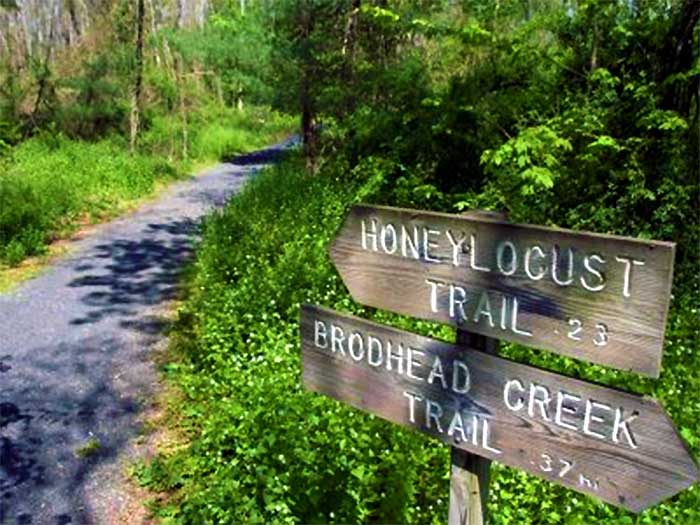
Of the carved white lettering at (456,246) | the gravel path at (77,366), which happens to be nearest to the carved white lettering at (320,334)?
the carved white lettering at (456,246)

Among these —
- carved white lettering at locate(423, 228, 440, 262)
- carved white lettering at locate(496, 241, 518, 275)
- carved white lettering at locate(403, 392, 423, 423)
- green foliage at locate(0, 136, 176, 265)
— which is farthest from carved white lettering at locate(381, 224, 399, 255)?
green foliage at locate(0, 136, 176, 265)

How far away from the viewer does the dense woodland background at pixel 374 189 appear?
3619 mm

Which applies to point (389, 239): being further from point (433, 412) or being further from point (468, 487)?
point (468, 487)

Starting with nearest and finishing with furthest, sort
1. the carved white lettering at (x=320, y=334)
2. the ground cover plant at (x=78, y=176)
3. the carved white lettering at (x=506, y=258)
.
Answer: the carved white lettering at (x=506, y=258) < the carved white lettering at (x=320, y=334) < the ground cover plant at (x=78, y=176)

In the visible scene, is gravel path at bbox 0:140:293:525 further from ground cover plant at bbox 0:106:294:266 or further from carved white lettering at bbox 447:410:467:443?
carved white lettering at bbox 447:410:467:443

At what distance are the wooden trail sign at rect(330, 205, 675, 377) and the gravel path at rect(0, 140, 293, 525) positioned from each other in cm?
305

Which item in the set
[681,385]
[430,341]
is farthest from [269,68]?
[430,341]

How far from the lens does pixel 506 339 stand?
1911mm

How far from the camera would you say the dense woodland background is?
3619mm

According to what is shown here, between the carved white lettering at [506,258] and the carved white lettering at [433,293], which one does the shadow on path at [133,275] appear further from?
the carved white lettering at [506,258]

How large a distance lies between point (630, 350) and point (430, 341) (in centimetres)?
63

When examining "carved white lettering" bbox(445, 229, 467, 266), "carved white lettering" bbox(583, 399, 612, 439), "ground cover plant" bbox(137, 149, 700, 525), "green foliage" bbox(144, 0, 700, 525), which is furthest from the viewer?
"green foliage" bbox(144, 0, 700, 525)

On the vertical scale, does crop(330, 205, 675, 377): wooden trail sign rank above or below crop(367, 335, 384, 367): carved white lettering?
above

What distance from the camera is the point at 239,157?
23141 mm
